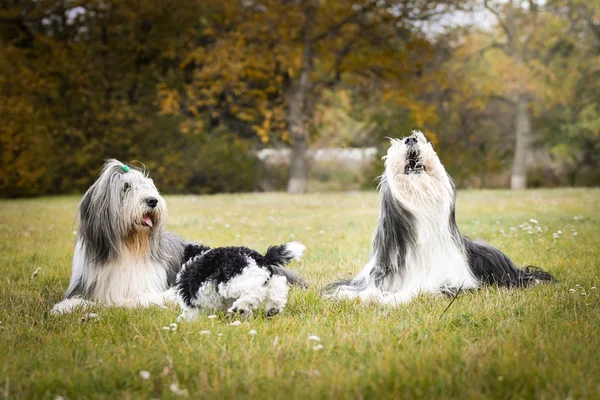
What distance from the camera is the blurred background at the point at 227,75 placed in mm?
18797

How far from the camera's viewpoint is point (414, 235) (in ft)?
14.6

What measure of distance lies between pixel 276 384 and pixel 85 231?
2.47 m

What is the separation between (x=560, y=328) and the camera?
11.3ft

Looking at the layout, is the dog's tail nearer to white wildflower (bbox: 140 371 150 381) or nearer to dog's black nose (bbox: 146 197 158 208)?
dog's black nose (bbox: 146 197 158 208)

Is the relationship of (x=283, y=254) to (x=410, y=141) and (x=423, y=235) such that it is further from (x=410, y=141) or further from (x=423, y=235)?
(x=410, y=141)

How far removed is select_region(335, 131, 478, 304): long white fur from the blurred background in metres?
14.8

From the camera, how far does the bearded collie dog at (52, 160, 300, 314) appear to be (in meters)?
4.37

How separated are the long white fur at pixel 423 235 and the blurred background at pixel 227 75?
14798 millimetres

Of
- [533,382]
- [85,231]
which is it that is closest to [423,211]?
[533,382]

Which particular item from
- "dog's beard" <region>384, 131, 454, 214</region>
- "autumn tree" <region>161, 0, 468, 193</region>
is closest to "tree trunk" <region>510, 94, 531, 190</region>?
"autumn tree" <region>161, 0, 468, 193</region>

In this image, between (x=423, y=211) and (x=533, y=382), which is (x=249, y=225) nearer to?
(x=423, y=211)

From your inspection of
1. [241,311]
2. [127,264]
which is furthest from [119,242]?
[241,311]

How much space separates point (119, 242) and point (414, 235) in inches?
87.7

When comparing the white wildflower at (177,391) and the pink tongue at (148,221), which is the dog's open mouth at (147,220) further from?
the white wildflower at (177,391)
